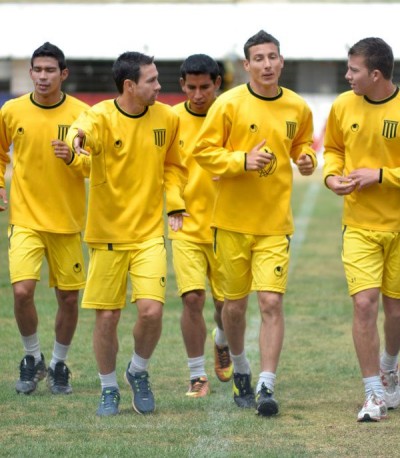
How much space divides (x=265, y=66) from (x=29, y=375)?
8.87 ft

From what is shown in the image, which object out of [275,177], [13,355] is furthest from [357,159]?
[13,355]

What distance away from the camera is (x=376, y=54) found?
8.20m

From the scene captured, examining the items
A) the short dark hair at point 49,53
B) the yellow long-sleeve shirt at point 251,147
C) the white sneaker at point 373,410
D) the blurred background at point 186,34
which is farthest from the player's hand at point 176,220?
the blurred background at point 186,34

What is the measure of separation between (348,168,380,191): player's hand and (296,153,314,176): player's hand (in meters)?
0.31

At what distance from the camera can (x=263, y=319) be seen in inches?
328

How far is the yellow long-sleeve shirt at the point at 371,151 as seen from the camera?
8250 millimetres

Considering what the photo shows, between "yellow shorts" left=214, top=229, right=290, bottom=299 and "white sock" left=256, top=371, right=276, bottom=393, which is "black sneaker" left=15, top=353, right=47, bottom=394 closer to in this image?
"yellow shorts" left=214, top=229, right=290, bottom=299

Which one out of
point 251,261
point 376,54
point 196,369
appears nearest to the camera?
point 376,54

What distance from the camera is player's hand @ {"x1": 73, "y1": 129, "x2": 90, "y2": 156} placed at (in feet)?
25.3

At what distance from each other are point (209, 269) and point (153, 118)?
5.21ft

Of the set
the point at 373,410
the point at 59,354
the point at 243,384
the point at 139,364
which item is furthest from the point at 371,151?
the point at 59,354

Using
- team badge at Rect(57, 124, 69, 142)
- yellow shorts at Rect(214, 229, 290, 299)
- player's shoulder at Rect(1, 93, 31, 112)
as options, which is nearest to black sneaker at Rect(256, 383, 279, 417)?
yellow shorts at Rect(214, 229, 290, 299)

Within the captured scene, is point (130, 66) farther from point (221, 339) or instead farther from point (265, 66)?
point (221, 339)

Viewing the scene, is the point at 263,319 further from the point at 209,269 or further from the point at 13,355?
the point at 13,355
